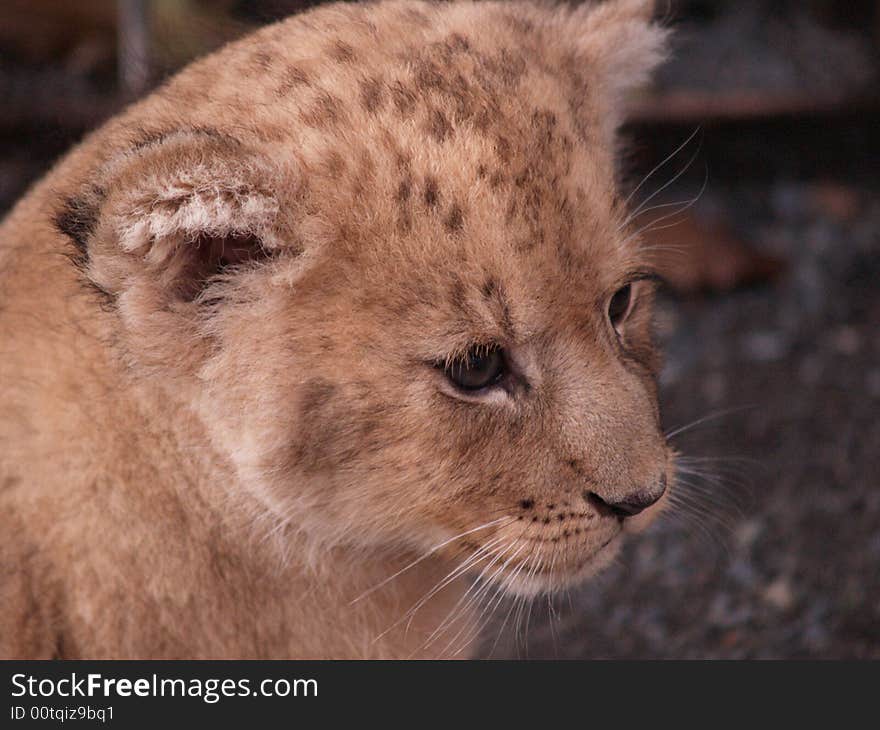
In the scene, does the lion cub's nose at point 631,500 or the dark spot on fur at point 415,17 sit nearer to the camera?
the lion cub's nose at point 631,500

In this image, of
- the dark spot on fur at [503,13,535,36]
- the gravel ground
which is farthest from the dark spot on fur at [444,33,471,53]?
the gravel ground

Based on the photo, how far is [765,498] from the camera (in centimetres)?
488

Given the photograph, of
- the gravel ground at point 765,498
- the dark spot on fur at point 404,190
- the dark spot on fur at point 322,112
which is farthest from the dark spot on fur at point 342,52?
the gravel ground at point 765,498

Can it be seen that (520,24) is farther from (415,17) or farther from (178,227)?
(178,227)

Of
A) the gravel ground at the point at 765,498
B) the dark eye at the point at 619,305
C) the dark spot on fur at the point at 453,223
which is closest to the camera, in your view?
the dark spot on fur at the point at 453,223

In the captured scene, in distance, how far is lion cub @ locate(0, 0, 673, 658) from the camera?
2654 mm

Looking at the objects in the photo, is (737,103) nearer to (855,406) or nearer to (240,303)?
(855,406)

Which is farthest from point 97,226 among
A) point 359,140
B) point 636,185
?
point 636,185

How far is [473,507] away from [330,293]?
1.97 ft

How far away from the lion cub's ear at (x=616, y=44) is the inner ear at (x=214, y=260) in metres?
1.10

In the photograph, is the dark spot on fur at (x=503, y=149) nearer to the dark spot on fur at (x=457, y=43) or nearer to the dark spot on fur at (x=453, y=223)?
the dark spot on fur at (x=453, y=223)

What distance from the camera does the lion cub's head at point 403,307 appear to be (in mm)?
2646

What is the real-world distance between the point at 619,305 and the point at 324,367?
830 millimetres

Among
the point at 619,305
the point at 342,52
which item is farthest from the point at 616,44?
the point at 342,52
